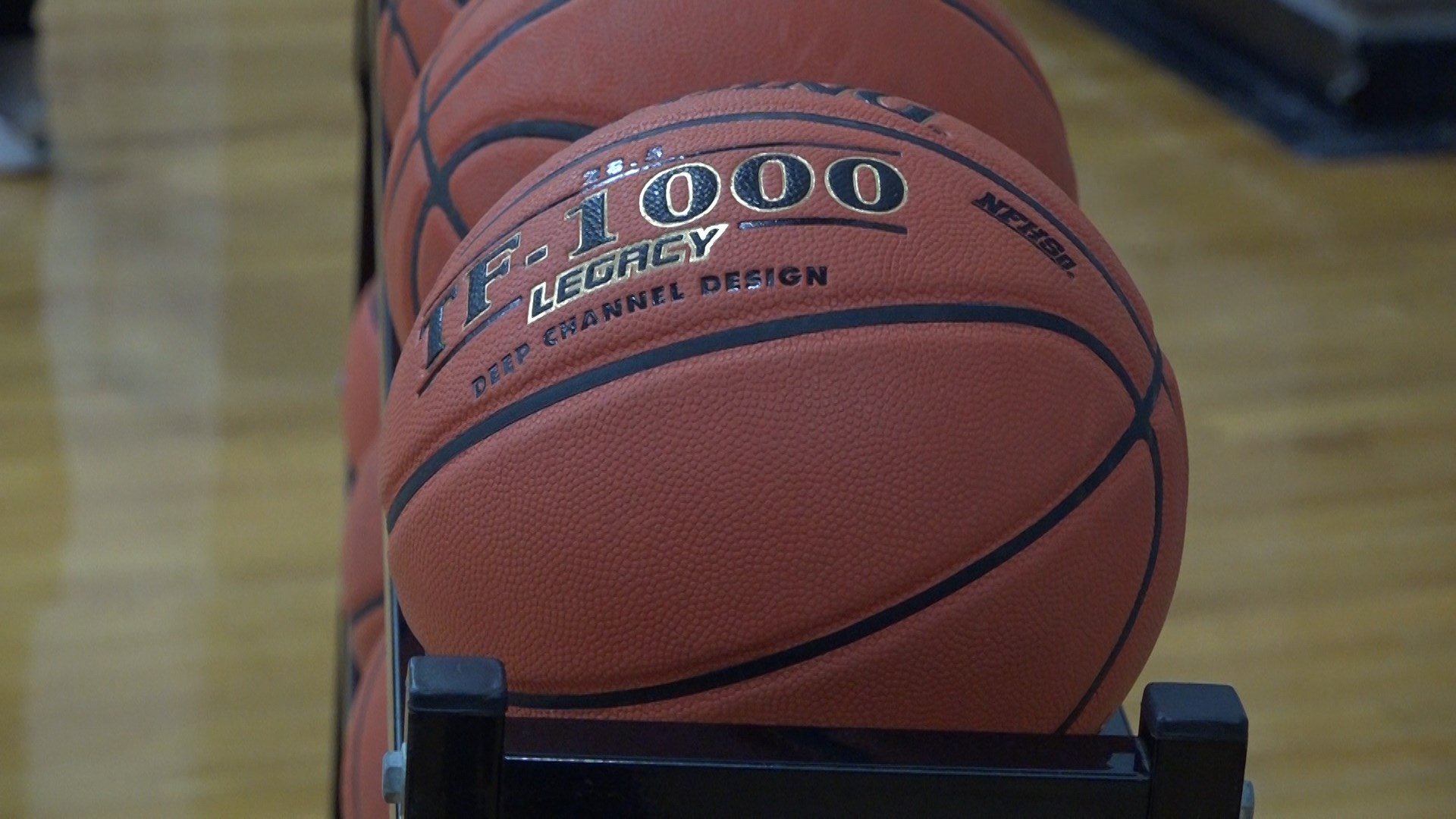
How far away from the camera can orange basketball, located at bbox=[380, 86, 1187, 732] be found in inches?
23.1

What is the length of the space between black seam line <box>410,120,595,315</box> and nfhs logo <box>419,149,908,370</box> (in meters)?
0.17

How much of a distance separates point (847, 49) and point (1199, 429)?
147cm

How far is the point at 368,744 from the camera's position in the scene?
0.95 m

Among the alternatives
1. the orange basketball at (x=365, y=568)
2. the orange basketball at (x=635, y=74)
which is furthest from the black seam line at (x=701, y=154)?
the orange basketball at (x=365, y=568)

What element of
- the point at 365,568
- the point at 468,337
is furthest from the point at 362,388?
the point at 468,337

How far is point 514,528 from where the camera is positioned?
61cm

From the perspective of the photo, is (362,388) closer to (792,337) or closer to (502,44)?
(502,44)

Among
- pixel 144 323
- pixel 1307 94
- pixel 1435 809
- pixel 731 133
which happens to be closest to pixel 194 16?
pixel 144 323

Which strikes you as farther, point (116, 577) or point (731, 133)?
point (116, 577)

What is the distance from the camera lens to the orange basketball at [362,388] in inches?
50.6

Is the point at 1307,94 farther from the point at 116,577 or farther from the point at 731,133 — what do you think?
the point at 731,133

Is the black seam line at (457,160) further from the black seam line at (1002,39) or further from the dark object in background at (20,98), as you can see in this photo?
the dark object in background at (20,98)

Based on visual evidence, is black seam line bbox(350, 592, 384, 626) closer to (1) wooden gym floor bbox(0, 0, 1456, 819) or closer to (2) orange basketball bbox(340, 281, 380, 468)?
(2) orange basketball bbox(340, 281, 380, 468)

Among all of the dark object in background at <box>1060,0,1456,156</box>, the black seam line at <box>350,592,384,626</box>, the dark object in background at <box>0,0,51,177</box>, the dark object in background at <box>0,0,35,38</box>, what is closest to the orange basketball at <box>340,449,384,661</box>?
the black seam line at <box>350,592,384,626</box>
